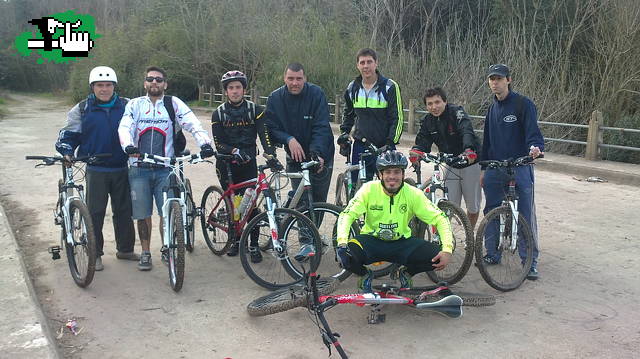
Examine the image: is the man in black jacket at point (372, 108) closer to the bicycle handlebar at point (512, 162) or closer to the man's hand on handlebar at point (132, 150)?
the bicycle handlebar at point (512, 162)

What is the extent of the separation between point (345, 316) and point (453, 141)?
223cm

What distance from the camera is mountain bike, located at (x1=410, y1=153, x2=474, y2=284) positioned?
17.0ft

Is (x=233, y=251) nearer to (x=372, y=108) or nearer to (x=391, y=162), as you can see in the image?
(x=372, y=108)

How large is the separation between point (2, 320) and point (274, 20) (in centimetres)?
2746

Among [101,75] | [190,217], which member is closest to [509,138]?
[190,217]

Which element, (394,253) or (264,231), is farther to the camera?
(264,231)

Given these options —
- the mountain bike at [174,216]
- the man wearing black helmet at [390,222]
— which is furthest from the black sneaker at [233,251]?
the man wearing black helmet at [390,222]

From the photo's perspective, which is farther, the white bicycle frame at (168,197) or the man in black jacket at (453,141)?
the man in black jacket at (453,141)

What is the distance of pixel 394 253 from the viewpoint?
4.71 metres

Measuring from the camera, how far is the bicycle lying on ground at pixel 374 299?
435 centimetres

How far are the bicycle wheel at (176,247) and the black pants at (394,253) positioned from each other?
1.51 meters

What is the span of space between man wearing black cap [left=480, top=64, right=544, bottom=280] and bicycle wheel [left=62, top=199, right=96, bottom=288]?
3634mm

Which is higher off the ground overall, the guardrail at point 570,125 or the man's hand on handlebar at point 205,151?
the guardrail at point 570,125

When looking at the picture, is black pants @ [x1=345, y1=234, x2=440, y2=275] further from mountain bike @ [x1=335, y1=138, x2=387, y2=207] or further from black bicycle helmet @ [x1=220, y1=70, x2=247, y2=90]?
black bicycle helmet @ [x1=220, y1=70, x2=247, y2=90]
